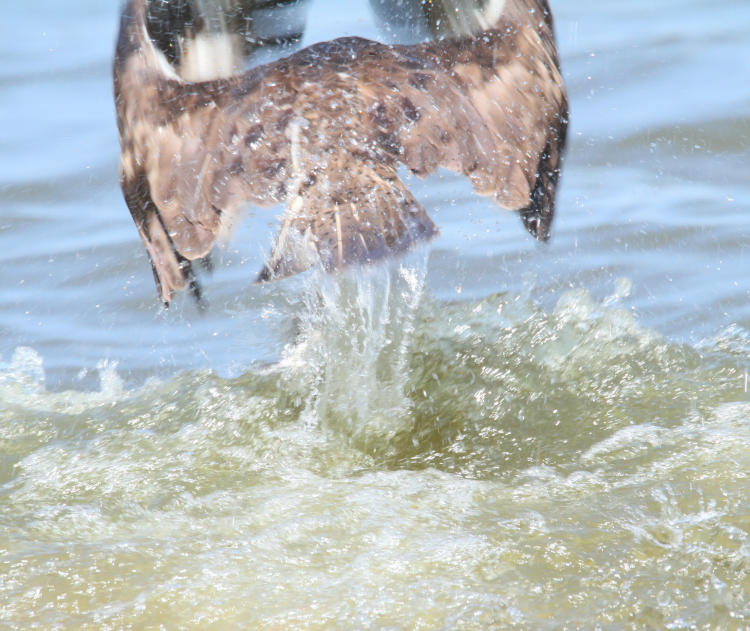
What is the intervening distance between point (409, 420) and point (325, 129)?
0.93 meters

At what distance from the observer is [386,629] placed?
233cm

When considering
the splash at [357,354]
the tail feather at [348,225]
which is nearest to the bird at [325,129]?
the tail feather at [348,225]

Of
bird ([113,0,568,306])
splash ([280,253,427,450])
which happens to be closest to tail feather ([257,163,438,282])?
bird ([113,0,568,306])

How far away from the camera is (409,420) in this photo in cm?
347

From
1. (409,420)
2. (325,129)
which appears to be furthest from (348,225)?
(409,420)

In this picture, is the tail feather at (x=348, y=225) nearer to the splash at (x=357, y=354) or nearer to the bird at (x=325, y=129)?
the bird at (x=325, y=129)

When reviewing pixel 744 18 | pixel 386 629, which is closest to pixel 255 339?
pixel 386 629

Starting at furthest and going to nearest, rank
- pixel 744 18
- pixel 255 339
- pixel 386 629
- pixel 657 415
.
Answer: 1. pixel 744 18
2. pixel 255 339
3. pixel 657 415
4. pixel 386 629

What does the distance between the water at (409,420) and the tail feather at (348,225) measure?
0.30ft

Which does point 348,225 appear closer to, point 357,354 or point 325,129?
point 325,129

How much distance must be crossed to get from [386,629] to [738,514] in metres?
0.92

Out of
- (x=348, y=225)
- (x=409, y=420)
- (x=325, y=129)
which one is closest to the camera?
(x=348, y=225)

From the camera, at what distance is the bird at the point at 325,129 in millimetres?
3037

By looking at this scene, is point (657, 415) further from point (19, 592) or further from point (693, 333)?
point (19, 592)
